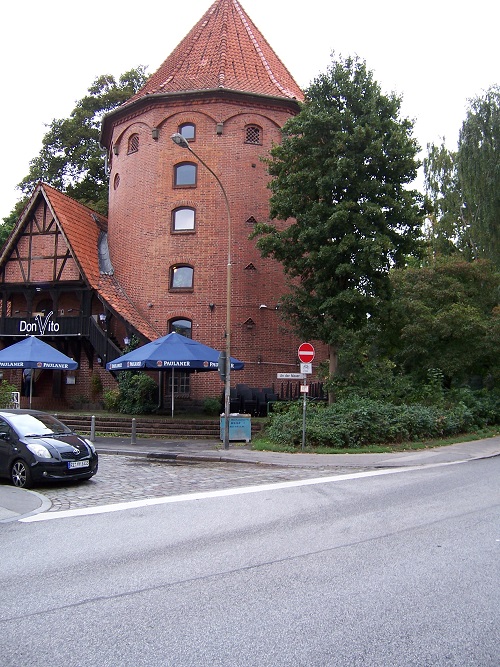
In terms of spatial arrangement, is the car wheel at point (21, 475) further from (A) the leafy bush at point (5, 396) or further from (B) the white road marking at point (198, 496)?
(A) the leafy bush at point (5, 396)

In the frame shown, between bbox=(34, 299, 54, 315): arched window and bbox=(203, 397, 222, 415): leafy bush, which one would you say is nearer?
bbox=(203, 397, 222, 415): leafy bush

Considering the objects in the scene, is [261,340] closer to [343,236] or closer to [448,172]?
[343,236]

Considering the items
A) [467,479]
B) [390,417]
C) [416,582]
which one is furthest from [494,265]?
[416,582]

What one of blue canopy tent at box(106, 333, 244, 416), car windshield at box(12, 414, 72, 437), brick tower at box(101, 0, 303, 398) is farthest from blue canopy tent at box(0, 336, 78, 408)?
car windshield at box(12, 414, 72, 437)

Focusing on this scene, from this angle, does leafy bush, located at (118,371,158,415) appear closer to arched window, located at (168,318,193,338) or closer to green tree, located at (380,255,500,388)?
arched window, located at (168,318,193,338)

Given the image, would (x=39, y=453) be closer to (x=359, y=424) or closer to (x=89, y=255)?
(x=359, y=424)

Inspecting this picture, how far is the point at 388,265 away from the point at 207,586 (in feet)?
55.7

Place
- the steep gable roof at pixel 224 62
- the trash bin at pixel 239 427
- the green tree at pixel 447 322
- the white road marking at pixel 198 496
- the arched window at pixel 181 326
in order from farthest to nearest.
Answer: the steep gable roof at pixel 224 62
the arched window at pixel 181 326
the green tree at pixel 447 322
the trash bin at pixel 239 427
the white road marking at pixel 198 496

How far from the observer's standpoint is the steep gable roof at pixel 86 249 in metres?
27.1

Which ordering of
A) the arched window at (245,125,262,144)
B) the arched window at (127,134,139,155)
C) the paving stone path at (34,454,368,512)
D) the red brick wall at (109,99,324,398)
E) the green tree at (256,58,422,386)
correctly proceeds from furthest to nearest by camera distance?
1. the arched window at (127,134,139,155)
2. the arched window at (245,125,262,144)
3. the red brick wall at (109,99,324,398)
4. the green tree at (256,58,422,386)
5. the paving stone path at (34,454,368,512)

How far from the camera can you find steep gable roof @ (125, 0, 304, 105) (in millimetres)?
28922

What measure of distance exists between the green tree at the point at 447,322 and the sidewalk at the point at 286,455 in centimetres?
417

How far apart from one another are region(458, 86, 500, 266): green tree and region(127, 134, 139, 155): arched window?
16.0m

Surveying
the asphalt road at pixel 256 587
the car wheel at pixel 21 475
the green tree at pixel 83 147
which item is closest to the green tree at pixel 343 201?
the car wheel at pixel 21 475
